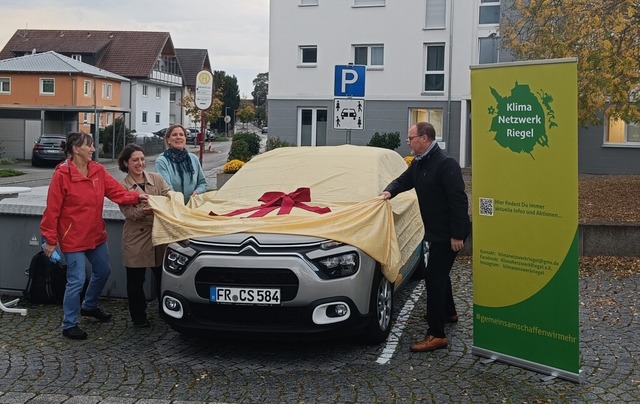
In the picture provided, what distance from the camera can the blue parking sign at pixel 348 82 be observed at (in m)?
12.3

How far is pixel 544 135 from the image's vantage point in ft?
17.8

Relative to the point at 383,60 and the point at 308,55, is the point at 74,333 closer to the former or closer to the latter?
the point at 383,60

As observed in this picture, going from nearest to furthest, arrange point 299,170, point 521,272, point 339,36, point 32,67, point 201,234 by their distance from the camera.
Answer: point 521,272 → point 201,234 → point 299,170 → point 339,36 → point 32,67

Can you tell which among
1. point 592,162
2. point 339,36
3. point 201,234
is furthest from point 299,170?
point 339,36

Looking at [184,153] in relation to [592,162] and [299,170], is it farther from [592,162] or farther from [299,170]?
[592,162]

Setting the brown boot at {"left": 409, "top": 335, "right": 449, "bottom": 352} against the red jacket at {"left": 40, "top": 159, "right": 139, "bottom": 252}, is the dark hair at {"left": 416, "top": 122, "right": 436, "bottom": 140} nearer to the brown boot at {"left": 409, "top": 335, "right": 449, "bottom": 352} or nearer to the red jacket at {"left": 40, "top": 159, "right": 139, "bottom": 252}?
the brown boot at {"left": 409, "top": 335, "right": 449, "bottom": 352}

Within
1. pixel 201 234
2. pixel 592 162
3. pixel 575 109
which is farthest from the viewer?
pixel 592 162

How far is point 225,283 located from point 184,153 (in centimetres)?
236

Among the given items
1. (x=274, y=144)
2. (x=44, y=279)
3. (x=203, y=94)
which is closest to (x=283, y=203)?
(x=44, y=279)

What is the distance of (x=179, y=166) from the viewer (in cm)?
773

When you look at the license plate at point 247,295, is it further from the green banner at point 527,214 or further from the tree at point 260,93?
the tree at point 260,93

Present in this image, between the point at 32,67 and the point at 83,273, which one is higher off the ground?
the point at 32,67

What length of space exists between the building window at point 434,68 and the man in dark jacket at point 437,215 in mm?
26909

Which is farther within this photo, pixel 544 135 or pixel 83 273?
pixel 83 273
